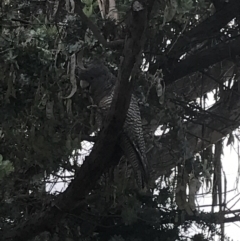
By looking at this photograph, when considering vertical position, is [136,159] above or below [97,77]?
below

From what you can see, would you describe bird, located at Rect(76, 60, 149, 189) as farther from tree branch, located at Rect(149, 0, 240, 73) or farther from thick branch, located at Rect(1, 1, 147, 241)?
tree branch, located at Rect(149, 0, 240, 73)

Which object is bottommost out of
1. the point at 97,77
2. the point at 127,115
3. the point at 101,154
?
the point at 101,154

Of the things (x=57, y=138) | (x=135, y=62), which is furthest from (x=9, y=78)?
(x=135, y=62)

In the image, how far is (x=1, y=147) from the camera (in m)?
1.92

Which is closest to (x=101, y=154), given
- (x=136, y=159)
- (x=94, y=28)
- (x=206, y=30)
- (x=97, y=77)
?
(x=136, y=159)

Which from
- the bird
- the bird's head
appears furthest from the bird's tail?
the bird's head

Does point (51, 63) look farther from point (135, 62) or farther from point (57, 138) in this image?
point (135, 62)

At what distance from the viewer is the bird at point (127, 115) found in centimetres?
170

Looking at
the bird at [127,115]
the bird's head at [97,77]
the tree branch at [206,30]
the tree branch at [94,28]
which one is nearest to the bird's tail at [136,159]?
the bird at [127,115]

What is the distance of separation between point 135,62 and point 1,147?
0.71 m

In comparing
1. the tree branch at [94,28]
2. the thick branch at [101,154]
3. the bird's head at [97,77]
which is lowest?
the thick branch at [101,154]

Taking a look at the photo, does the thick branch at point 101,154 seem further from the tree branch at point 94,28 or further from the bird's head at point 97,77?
the bird's head at point 97,77

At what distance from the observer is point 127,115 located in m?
1.72

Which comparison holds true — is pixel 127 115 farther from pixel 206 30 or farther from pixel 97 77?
pixel 206 30
